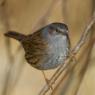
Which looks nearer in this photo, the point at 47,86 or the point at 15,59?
→ the point at 47,86

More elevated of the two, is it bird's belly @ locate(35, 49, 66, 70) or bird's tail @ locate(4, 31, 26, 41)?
bird's tail @ locate(4, 31, 26, 41)

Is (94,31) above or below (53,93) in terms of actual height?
above

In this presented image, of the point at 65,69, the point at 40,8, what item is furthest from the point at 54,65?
the point at 40,8

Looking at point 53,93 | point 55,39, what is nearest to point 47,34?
point 55,39

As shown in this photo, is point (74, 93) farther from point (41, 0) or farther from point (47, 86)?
point (41, 0)

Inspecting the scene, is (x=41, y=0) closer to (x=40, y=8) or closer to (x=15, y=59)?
(x=40, y=8)

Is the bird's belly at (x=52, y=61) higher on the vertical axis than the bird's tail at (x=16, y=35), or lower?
lower
